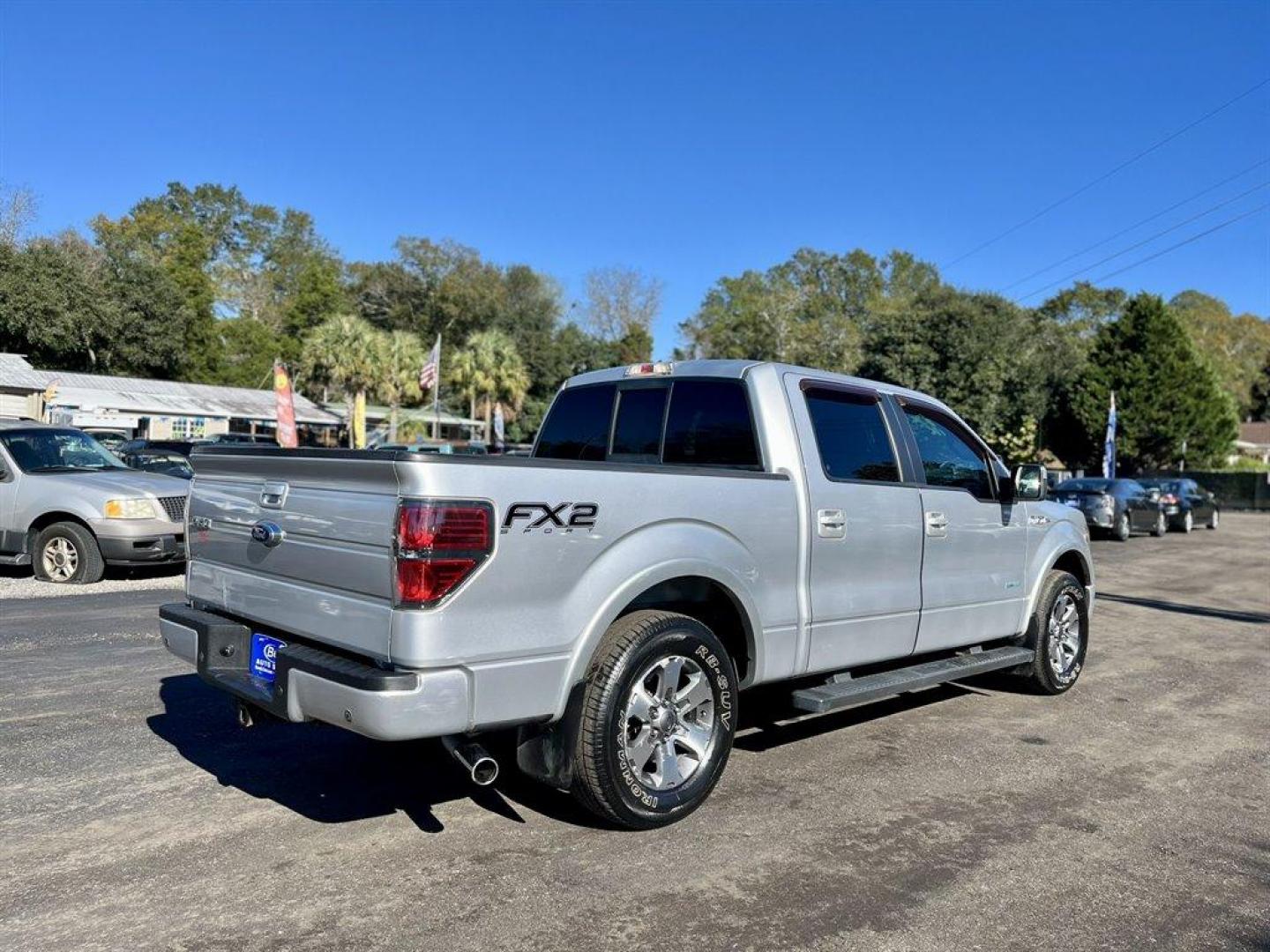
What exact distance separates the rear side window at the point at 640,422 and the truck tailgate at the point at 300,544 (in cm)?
198

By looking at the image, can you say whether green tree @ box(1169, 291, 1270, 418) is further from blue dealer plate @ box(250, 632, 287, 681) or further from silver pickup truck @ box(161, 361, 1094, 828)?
blue dealer plate @ box(250, 632, 287, 681)

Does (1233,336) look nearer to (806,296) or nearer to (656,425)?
(806,296)

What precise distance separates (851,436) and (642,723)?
2024 mm

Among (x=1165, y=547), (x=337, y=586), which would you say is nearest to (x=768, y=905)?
(x=337, y=586)

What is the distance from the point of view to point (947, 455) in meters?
5.87

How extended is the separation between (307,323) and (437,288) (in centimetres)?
937

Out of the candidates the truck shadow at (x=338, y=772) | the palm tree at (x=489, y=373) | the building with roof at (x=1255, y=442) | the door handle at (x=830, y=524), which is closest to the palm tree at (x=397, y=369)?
the palm tree at (x=489, y=373)

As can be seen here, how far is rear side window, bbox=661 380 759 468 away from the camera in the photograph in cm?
490

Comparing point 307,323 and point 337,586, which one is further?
point 307,323

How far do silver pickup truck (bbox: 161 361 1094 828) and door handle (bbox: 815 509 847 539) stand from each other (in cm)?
1

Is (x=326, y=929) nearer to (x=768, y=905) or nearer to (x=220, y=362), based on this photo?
(x=768, y=905)

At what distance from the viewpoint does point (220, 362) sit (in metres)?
61.8

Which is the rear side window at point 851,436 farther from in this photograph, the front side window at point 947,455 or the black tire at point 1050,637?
the black tire at point 1050,637

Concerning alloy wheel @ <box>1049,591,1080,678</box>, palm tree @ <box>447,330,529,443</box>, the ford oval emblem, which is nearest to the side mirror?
alloy wheel @ <box>1049,591,1080,678</box>
